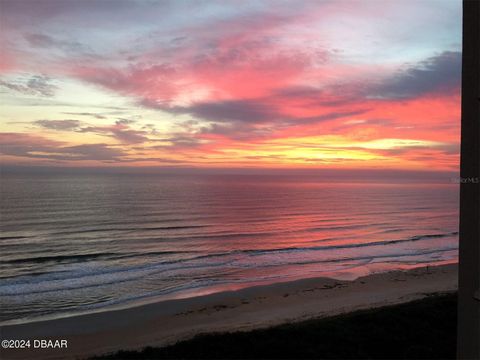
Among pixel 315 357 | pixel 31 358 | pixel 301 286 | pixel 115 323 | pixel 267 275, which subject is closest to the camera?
pixel 315 357

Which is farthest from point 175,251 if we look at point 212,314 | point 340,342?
point 340,342

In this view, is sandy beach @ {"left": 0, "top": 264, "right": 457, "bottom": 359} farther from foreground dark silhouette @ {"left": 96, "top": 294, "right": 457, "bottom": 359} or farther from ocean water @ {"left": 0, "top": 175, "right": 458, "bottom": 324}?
foreground dark silhouette @ {"left": 96, "top": 294, "right": 457, "bottom": 359}

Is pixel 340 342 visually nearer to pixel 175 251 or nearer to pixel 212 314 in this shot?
pixel 212 314

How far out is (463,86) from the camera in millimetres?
4414

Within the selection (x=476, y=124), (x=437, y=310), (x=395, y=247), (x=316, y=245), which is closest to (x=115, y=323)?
(x=437, y=310)

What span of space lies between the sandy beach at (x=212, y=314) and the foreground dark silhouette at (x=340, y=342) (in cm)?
274

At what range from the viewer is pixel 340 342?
829 cm

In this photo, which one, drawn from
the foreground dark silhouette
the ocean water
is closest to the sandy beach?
the ocean water

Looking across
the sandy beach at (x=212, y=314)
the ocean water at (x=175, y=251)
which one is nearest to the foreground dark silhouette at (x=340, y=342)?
the sandy beach at (x=212, y=314)

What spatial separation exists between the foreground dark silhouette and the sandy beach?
108 inches

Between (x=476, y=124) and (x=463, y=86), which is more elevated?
(x=463, y=86)

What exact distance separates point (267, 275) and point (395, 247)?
14.2 meters

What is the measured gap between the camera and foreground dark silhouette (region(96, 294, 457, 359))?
763 centimetres

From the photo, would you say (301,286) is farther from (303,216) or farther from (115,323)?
(303,216)
